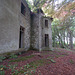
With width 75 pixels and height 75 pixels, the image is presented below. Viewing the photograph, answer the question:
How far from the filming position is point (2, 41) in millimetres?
3693

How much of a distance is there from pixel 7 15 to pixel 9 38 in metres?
1.83

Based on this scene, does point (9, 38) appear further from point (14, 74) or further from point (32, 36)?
point (32, 36)

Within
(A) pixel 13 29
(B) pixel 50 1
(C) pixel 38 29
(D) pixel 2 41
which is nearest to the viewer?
(D) pixel 2 41

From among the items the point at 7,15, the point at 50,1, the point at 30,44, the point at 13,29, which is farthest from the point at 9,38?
the point at 50,1

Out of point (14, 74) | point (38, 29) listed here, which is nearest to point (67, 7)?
point (38, 29)

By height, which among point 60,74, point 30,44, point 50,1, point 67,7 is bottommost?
point 60,74

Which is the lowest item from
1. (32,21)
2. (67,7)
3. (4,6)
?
(4,6)

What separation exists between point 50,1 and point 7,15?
Answer: 4.83m

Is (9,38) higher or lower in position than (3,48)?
higher

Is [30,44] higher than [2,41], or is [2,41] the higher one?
[2,41]

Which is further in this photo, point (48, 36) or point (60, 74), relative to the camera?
point (48, 36)

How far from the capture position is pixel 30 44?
804 cm

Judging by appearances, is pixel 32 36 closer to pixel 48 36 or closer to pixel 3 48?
pixel 48 36

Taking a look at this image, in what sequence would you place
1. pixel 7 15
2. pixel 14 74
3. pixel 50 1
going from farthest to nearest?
pixel 50 1 → pixel 7 15 → pixel 14 74
